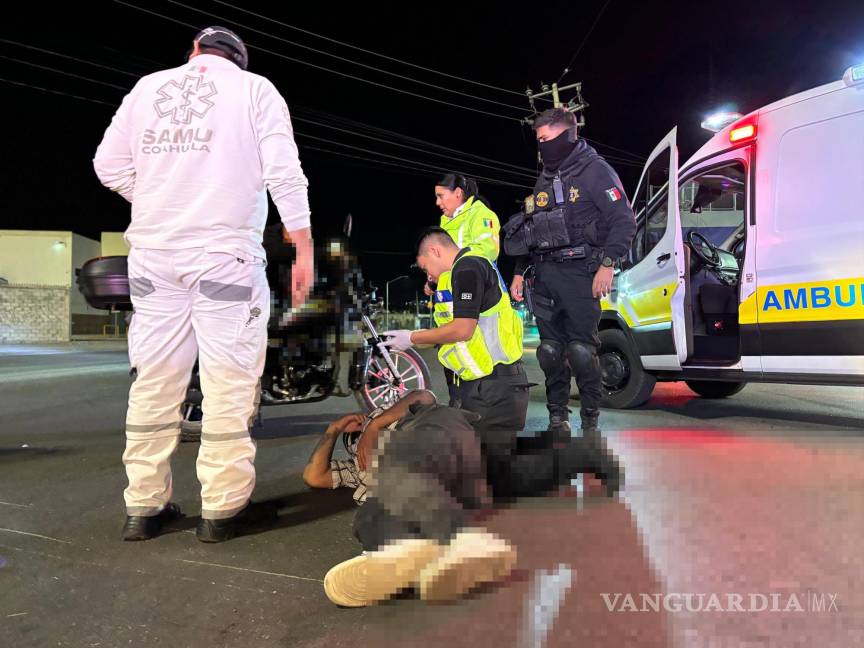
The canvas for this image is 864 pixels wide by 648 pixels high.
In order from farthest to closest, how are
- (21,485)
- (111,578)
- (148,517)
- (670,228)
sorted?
1. (670,228)
2. (21,485)
3. (148,517)
4. (111,578)

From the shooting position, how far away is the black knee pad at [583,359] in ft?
10.2

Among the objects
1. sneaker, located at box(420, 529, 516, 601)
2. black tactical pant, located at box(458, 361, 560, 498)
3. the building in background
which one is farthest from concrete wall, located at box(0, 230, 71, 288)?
sneaker, located at box(420, 529, 516, 601)

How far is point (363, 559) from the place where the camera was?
135cm

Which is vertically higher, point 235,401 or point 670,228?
point 670,228

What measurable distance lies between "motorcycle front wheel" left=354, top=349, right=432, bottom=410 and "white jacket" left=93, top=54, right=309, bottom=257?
6.65 ft

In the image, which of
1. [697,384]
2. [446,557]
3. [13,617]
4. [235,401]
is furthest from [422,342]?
[697,384]

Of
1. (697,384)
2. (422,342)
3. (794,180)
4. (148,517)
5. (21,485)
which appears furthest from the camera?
(697,384)

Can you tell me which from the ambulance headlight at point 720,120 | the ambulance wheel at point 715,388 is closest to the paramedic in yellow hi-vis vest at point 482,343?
the ambulance headlight at point 720,120

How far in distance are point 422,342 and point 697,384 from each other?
13.8 feet

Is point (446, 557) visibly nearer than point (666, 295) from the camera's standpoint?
Yes

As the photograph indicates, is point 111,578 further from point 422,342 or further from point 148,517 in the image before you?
point 422,342

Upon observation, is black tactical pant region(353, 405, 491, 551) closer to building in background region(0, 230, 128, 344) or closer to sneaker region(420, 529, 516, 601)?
sneaker region(420, 529, 516, 601)

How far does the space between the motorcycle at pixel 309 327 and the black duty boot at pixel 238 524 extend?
0.99 metres

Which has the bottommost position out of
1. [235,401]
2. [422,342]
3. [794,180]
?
[235,401]
